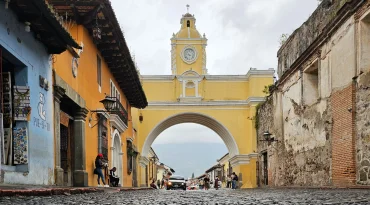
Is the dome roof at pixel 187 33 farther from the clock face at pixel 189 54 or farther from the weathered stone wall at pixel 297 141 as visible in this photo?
the weathered stone wall at pixel 297 141

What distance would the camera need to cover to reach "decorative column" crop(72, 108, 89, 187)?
11.5m

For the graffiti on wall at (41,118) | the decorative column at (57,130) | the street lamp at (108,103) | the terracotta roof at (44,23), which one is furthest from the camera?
the street lamp at (108,103)

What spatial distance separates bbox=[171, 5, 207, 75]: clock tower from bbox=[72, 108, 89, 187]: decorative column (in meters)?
23.3

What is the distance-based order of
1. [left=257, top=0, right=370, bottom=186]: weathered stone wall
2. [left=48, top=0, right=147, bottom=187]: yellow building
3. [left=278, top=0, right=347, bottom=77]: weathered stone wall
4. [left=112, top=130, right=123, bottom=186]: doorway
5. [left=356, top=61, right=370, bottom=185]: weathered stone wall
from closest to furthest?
[left=356, top=61, right=370, bottom=185]: weathered stone wall, [left=257, top=0, right=370, bottom=186]: weathered stone wall, [left=48, top=0, right=147, bottom=187]: yellow building, [left=278, top=0, right=347, bottom=77]: weathered stone wall, [left=112, top=130, right=123, bottom=186]: doorway

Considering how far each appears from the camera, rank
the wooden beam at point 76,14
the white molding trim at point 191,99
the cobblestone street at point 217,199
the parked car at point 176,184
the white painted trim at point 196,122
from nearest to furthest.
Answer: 1. the cobblestone street at point 217,199
2. the wooden beam at point 76,14
3. the parked car at point 176,184
4. the white molding trim at point 191,99
5. the white painted trim at point 196,122

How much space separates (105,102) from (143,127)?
68.3ft

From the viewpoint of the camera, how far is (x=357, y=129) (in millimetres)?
9500

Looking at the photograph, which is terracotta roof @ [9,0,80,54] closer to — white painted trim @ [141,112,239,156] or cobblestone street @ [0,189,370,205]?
cobblestone street @ [0,189,370,205]

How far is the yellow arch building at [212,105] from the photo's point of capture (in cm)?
3347

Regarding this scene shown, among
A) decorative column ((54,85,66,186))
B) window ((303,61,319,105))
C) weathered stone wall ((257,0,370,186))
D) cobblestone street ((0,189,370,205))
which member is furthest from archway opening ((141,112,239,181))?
cobblestone street ((0,189,370,205))

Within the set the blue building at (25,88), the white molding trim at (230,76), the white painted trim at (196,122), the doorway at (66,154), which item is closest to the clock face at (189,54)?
the white molding trim at (230,76)

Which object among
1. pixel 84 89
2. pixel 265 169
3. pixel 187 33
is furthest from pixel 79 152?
pixel 187 33

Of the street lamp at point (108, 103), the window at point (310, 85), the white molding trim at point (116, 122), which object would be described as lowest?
the white molding trim at point (116, 122)

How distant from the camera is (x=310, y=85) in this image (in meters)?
13.3
